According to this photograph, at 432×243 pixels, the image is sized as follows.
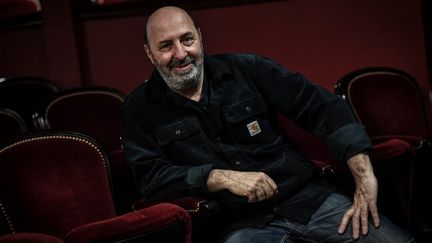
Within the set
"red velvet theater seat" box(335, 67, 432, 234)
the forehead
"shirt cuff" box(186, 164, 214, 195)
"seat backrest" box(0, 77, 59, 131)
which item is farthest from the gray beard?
"seat backrest" box(0, 77, 59, 131)

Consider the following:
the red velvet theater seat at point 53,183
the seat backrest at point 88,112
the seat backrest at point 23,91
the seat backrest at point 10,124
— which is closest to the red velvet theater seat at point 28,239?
the red velvet theater seat at point 53,183

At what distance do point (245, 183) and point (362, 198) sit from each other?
337mm

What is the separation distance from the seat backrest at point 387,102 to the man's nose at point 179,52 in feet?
3.23

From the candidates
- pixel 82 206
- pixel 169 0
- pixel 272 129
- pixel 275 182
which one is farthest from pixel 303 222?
pixel 169 0

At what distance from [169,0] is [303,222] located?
1.61m

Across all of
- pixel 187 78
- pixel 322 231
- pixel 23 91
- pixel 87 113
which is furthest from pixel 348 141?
pixel 23 91

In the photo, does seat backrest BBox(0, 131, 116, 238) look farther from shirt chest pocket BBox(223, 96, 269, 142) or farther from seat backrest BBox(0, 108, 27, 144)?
seat backrest BBox(0, 108, 27, 144)

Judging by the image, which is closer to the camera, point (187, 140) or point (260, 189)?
point (260, 189)

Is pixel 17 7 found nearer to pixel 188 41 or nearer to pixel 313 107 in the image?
pixel 188 41

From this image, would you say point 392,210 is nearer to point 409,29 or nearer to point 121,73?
point 409,29

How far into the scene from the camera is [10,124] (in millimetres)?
2463

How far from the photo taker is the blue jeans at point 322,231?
148cm

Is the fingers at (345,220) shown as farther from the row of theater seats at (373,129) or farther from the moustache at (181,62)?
the moustache at (181,62)

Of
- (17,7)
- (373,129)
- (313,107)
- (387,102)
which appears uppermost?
(17,7)
